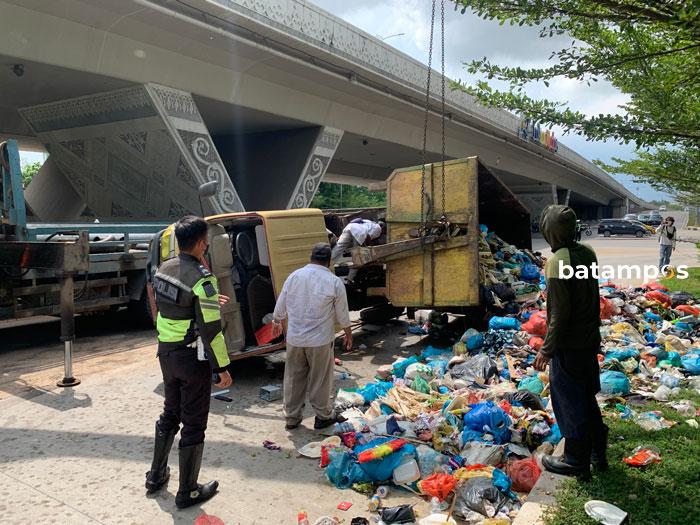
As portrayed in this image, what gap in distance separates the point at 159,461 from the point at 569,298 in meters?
2.75

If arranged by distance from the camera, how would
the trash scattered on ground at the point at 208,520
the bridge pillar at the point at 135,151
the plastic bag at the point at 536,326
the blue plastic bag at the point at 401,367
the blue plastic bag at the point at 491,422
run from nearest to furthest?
the trash scattered on ground at the point at 208,520
the blue plastic bag at the point at 491,422
the blue plastic bag at the point at 401,367
the plastic bag at the point at 536,326
the bridge pillar at the point at 135,151

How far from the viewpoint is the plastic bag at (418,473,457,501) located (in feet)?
10.4

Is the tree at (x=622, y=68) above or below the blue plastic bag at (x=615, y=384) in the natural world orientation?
above

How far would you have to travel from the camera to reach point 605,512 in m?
2.70

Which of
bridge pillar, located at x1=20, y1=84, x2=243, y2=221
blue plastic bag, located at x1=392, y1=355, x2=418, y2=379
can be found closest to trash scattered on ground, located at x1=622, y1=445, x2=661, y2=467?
blue plastic bag, located at x1=392, y1=355, x2=418, y2=379

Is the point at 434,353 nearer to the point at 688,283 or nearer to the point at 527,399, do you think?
the point at 527,399

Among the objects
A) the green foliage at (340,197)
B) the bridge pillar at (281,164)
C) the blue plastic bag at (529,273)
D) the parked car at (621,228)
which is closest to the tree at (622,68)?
the blue plastic bag at (529,273)

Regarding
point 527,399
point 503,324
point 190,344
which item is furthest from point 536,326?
point 190,344

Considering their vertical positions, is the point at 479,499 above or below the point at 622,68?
below

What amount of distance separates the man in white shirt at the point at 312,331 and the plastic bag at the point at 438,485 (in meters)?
1.27

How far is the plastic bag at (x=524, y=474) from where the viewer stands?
3.27 metres

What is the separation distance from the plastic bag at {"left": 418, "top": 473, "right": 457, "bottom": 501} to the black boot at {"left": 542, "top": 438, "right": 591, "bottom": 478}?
63cm

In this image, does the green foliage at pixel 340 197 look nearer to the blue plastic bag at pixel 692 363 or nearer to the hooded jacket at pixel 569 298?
the blue plastic bag at pixel 692 363

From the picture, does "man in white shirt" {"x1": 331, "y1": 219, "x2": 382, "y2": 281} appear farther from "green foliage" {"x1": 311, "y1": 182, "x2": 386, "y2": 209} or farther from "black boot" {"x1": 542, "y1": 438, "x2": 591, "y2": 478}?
"green foliage" {"x1": 311, "y1": 182, "x2": 386, "y2": 209}
